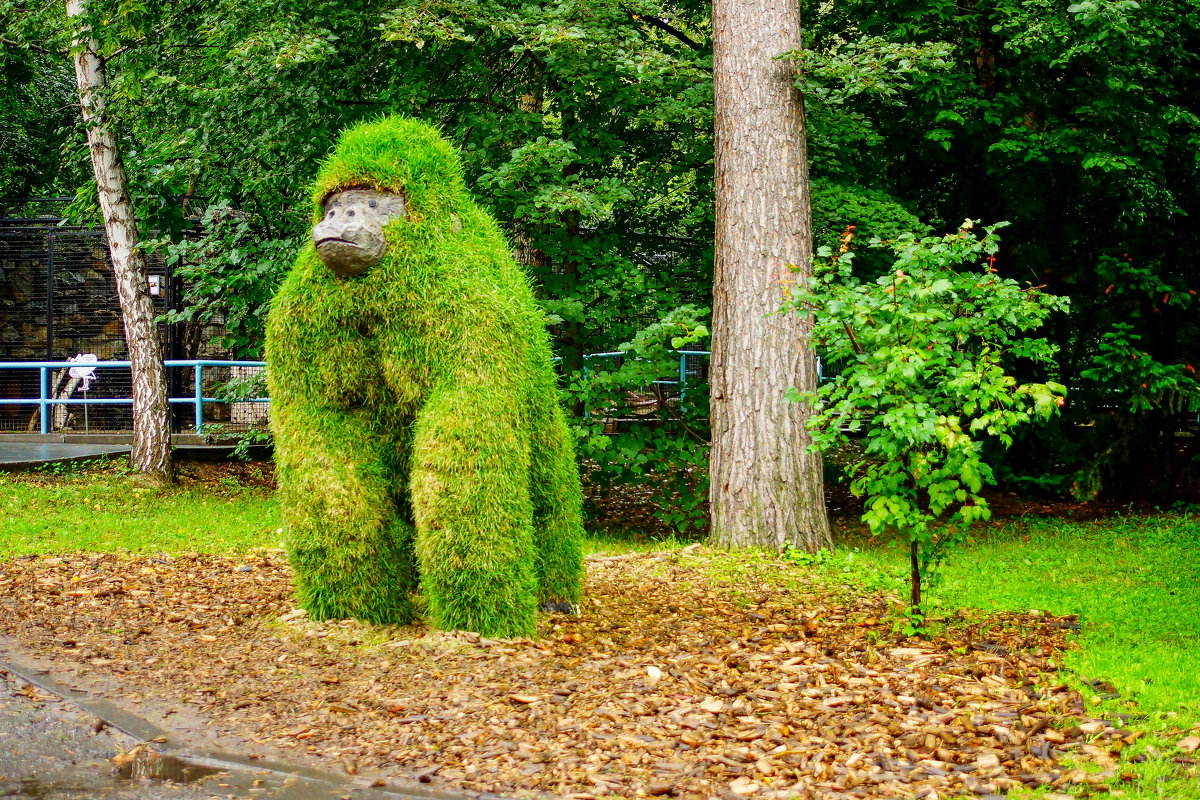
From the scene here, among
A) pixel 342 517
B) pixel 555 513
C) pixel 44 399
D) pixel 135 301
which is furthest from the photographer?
pixel 44 399

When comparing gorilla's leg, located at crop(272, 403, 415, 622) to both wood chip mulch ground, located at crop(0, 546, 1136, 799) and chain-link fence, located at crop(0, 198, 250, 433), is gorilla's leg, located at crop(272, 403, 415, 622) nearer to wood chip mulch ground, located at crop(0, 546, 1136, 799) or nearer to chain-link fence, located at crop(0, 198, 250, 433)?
wood chip mulch ground, located at crop(0, 546, 1136, 799)

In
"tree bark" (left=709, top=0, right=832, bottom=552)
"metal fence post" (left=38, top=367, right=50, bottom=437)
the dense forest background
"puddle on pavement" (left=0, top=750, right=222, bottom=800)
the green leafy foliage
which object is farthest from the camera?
"metal fence post" (left=38, top=367, right=50, bottom=437)

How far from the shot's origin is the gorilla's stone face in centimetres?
510

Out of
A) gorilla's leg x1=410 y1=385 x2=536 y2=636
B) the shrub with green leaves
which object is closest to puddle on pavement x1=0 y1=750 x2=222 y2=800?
gorilla's leg x1=410 y1=385 x2=536 y2=636

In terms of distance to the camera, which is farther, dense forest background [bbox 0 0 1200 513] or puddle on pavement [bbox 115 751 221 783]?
dense forest background [bbox 0 0 1200 513]

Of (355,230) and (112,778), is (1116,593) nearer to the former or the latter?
(355,230)

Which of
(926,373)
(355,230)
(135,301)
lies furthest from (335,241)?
(135,301)

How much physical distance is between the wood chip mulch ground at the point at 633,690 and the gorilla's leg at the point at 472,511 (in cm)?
17

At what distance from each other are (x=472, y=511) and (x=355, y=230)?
1.50 m

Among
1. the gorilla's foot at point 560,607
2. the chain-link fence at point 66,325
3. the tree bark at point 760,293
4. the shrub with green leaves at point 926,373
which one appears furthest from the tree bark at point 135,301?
the shrub with green leaves at point 926,373

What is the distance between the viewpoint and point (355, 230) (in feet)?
16.8

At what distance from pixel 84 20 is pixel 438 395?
7.54 metres

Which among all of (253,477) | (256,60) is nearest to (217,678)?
(256,60)

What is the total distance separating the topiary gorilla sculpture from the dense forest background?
106 inches
